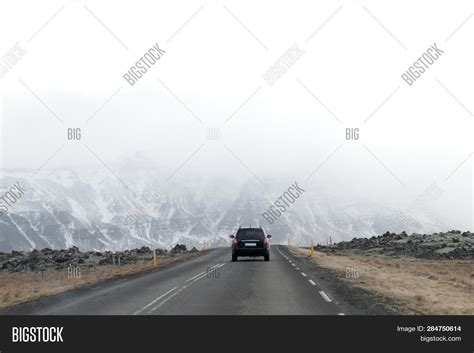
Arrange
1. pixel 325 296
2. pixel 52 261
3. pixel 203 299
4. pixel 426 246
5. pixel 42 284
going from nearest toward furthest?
pixel 203 299, pixel 325 296, pixel 42 284, pixel 52 261, pixel 426 246

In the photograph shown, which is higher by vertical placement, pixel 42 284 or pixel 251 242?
pixel 251 242

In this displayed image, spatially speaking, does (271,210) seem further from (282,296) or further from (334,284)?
(282,296)

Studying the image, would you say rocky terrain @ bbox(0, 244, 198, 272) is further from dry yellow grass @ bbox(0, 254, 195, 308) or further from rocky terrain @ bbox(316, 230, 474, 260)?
rocky terrain @ bbox(316, 230, 474, 260)

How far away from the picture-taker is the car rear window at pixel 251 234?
32.2 meters

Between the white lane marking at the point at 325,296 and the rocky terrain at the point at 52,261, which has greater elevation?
the white lane marking at the point at 325,296

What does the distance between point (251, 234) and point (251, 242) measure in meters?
0.46

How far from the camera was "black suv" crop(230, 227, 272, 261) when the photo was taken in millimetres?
32219

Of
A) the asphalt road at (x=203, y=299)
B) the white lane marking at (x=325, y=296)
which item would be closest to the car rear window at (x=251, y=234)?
the asphalt road at (x=203, y=299)

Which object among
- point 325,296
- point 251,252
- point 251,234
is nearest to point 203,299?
point 325,296

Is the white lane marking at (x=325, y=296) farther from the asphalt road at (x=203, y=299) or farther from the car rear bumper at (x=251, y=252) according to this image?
the car rear bumper at (x=251, y=252)

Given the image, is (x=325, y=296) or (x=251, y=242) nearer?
(x=325, y=296)

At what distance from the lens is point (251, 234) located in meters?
→ 32.3

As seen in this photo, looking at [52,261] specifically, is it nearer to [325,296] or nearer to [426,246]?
[426,246]
